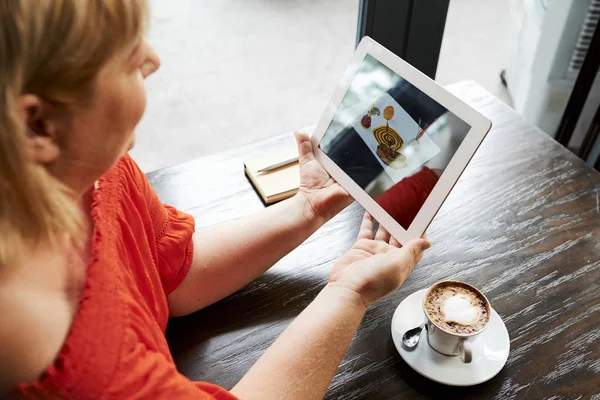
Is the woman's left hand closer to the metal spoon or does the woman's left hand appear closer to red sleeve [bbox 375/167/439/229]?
red sleeve [bbox 375/167/439/229]

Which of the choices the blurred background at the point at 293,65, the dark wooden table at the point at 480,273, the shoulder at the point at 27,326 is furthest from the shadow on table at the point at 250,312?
the blurred background at the point at 293,65

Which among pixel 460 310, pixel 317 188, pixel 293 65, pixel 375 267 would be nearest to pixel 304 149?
pixel 317 188

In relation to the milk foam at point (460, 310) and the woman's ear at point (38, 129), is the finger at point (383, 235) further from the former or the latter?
the woman's ear at point (38, 129)

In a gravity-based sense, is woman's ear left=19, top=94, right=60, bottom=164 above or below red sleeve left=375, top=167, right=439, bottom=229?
above

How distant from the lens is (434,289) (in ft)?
2.58

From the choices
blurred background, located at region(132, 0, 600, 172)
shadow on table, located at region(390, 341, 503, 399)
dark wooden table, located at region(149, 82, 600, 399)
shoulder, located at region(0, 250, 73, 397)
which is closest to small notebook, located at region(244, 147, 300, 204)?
dark wooden table, located at region(149, 82, 600, 399)

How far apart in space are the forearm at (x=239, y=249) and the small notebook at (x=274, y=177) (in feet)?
0.21

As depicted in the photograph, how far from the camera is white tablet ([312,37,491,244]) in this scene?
2.58 ft

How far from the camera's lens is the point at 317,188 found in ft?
3.13

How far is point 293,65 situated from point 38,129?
2.23 meters

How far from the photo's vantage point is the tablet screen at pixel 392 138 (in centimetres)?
80

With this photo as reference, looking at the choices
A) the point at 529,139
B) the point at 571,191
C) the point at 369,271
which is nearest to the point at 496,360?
the point at 369,271

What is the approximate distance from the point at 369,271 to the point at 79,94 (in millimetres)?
456

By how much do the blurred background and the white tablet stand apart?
1.25m
